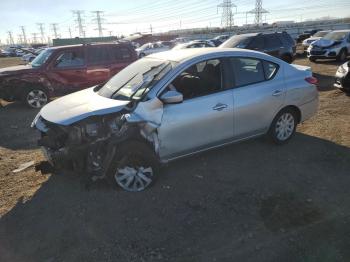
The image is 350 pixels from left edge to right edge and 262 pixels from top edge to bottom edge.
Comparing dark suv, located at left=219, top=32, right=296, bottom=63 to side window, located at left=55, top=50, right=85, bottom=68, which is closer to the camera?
side window, located at left=55, top=50, right=85, bottom=68

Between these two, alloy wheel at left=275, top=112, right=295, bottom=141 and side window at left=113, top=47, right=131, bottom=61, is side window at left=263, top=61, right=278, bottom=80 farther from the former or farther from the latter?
side window at left=113, top=47, right=131, bottom=61

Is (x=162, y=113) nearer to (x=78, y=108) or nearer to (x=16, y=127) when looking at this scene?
(x=78, y=108)

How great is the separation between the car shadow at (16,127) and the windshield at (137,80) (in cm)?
253

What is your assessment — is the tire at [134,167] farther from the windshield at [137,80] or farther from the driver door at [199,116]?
the windshield at [137,80]

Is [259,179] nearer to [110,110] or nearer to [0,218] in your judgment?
[110,110]

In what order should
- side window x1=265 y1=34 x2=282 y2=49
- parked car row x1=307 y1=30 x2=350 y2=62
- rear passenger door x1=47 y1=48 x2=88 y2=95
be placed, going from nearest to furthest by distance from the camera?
rear passenger door x1=47 y1=48 x2=88 y2=95 → side window x1=265 y1=34 x2=282 y2=49 → parked car row x1=307 y1=30 x2=350 y2=62

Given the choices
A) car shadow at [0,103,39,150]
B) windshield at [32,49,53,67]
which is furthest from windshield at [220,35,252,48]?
car shadow at [0,103,39,150]

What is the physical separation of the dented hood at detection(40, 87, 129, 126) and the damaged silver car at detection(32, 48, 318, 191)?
1 cm

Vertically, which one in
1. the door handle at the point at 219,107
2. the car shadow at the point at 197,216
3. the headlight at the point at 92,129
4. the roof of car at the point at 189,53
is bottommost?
the car shadow at the point at 197,216

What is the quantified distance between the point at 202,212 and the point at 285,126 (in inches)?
102

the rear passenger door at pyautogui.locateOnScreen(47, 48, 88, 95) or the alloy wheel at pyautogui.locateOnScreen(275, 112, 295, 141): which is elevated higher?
the rear passenger door at pyautogui.locateOnScreen(47, 48, 88, 95)

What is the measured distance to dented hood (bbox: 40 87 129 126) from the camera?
4359mm

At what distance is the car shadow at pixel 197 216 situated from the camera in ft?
11.3

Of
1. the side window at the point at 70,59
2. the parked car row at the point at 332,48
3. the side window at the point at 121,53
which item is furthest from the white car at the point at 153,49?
the side window at the point at 70,59
